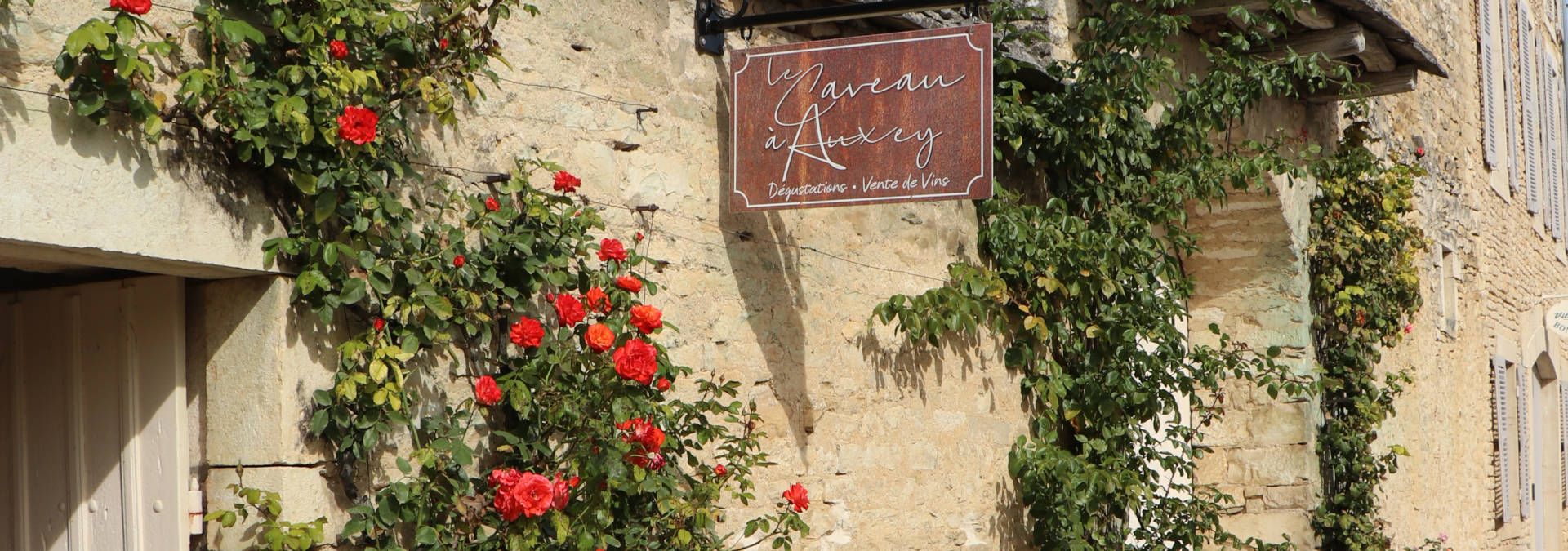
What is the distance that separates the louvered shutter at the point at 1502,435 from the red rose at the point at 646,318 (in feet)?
29.2

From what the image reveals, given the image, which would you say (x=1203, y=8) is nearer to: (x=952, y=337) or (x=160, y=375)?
(x=952, y=337)

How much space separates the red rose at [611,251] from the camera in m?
3.35

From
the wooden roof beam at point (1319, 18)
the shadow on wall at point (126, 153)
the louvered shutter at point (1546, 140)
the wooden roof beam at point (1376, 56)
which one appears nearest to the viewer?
the shadow on wall at point (126, 153)

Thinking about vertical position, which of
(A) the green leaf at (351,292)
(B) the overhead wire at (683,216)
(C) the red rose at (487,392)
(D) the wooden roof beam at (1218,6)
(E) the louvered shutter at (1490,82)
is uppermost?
(E) the louvered shutter at (1490,82)

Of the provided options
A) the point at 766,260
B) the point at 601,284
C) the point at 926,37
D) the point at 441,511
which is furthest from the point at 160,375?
the point at 926,37

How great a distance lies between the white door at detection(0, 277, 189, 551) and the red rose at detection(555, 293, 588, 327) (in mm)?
754

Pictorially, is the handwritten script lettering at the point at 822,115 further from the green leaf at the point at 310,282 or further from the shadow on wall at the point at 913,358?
the green leaf at the point at 310,282

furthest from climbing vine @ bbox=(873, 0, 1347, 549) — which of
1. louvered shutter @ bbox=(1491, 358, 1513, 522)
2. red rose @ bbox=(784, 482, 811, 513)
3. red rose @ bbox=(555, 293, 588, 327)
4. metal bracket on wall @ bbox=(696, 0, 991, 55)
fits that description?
louvered shutter @ bbox=(1491, 358, 1513, 522)

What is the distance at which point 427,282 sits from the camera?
10.00ft

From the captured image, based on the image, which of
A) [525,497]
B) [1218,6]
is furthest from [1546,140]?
[525,497]

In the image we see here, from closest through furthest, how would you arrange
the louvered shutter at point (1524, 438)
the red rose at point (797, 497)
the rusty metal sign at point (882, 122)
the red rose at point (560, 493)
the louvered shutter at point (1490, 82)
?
the red rose at point (560, 493) < the rusty metal sign at point (882, 122) < the red rose at point (797, 497) < the louvered shutter at point (1490, 82) < the louvered shutter at point (1524, 438)

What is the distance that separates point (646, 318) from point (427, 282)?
0.49 m

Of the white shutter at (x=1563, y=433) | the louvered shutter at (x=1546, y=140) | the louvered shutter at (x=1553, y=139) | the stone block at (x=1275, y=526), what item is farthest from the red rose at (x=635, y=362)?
the white shutter at (x=1563, y=433)

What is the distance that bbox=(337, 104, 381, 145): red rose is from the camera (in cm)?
282
